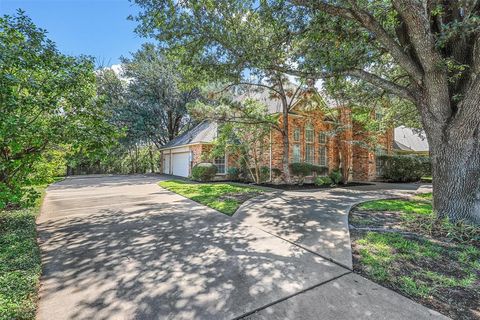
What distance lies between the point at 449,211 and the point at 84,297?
22.3 ft

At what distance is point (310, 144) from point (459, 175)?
11.1m

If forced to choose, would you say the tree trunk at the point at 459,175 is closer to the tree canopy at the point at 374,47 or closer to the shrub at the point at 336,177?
the tree canopy at the point at 374,47

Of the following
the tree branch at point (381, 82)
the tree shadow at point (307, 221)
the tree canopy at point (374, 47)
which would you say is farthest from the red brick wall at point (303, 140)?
the tree branch at point (381, 82)

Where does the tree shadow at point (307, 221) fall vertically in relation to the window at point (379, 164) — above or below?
below

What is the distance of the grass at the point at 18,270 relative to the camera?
2299 mm

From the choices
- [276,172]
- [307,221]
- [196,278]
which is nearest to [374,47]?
[307,221]

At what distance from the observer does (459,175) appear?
16.3ft

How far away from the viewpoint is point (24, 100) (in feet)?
13.5

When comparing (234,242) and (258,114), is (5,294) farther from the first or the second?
(258,114)

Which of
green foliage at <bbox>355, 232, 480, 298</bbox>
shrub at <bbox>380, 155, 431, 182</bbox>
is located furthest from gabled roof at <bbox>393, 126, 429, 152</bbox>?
green foliage at <bbox>355, 232, 480, 298</bbox>

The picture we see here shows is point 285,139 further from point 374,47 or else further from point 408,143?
point 408,143

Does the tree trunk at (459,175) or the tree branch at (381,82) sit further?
the tree branch at (381,82)

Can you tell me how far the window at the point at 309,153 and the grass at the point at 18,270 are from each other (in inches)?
558

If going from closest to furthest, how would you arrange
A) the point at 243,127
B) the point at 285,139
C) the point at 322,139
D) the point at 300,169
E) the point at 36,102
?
the point at 36,102, the point at 285,139, the point at 243,127, the point at 300,169, the point at 322,139
